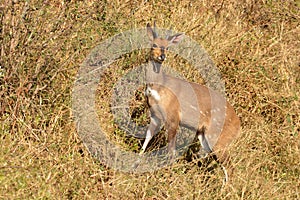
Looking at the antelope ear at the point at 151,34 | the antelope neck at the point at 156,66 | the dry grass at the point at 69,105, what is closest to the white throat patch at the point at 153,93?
the antelope neck at the point at 156,66

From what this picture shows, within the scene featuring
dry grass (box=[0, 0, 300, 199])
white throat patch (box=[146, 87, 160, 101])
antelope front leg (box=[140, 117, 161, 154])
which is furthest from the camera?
white throat patch (box=[146, 87, 160, 101])

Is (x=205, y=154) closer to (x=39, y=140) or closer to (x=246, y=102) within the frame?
(x=246, y=102)

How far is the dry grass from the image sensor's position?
16.7 feet

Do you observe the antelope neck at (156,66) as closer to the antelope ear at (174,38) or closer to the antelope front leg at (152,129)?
the antelope ear at (174,38)

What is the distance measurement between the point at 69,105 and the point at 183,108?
1.20 metres

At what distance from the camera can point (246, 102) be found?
7184mm

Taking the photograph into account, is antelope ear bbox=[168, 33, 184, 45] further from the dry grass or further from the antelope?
the dry grass

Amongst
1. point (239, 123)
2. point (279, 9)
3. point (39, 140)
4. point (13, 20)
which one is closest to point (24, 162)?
point (39, 140)

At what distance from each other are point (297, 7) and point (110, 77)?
3.90m

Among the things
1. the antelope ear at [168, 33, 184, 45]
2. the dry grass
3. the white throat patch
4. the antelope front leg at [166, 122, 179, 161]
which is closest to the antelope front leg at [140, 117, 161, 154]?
the antelope front leg at [166, 122, 179, 161]

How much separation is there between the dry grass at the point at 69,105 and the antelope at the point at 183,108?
23 cm

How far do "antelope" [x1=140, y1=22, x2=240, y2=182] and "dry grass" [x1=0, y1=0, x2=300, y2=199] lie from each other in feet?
0.75

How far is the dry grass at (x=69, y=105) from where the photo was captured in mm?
5078

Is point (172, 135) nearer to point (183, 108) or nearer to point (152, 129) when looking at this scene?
point (152, 129)
